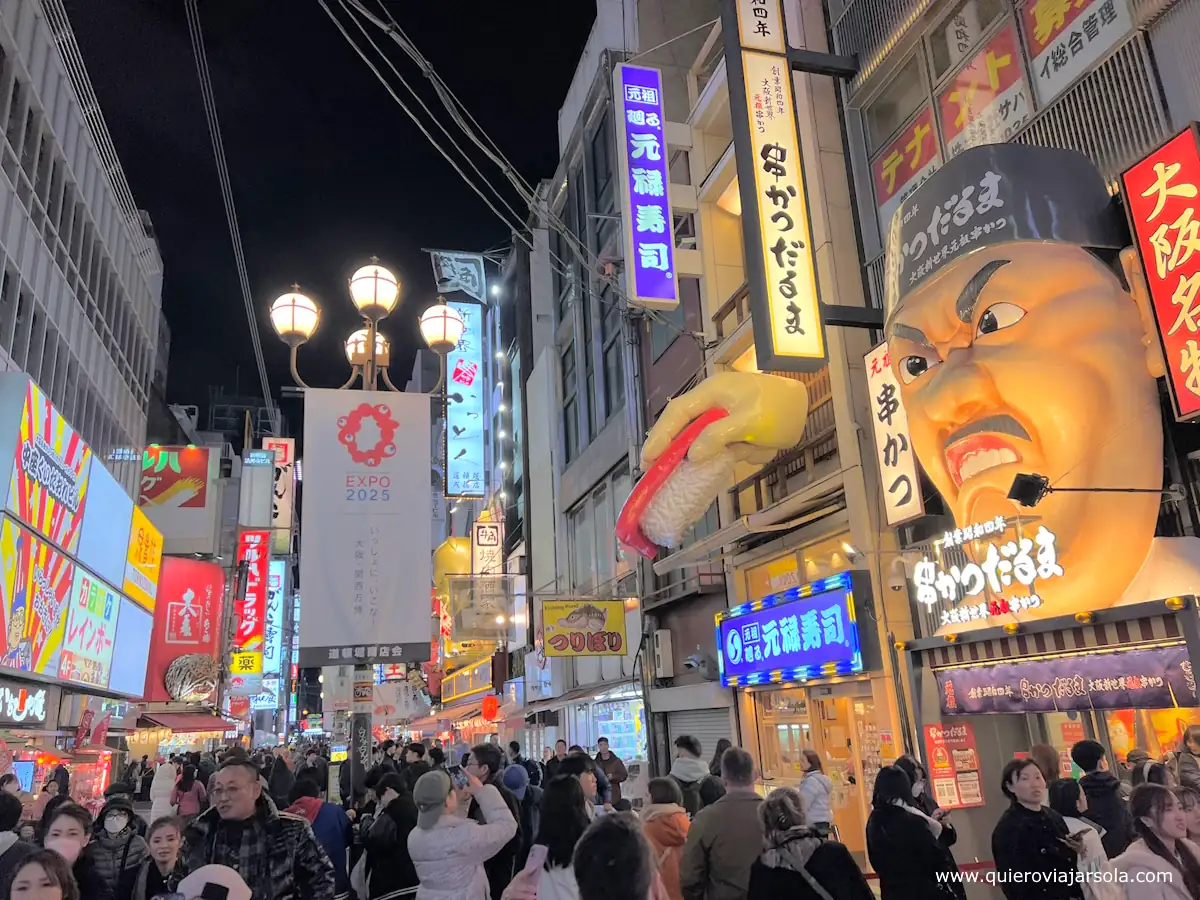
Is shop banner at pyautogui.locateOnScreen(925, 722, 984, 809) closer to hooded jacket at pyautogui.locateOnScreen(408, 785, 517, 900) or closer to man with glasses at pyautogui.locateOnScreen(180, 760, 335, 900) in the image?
hooded jacket at pyautogui.locateOnScreen(408, 785, 517, 900)

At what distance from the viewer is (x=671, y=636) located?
18469 millimetres

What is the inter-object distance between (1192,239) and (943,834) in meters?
5.08

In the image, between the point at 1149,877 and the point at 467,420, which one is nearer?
the point at 1149,877

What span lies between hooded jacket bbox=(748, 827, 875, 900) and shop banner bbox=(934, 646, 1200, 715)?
4355 millimetres

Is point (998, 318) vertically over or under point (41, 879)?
over

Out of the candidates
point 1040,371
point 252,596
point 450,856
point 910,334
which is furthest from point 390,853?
point 252,596

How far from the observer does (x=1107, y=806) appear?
6.10 meters

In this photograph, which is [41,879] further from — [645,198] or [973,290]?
[645,198]

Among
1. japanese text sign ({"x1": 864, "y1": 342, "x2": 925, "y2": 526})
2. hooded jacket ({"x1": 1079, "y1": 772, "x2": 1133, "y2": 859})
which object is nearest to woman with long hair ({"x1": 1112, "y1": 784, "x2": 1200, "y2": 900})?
hooded jacket ({"x1": 1079, "y1": 772, "x2": 1133, "y2": 859})

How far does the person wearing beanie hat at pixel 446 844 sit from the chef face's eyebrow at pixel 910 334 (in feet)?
21.5

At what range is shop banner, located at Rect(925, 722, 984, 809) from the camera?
9.54 metres

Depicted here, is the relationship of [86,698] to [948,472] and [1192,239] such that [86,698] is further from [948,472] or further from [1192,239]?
[1192,239]

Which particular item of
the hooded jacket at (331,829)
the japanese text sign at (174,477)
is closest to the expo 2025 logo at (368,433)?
the hooded jacket at (331,829)

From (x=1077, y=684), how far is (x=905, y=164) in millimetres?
7501
